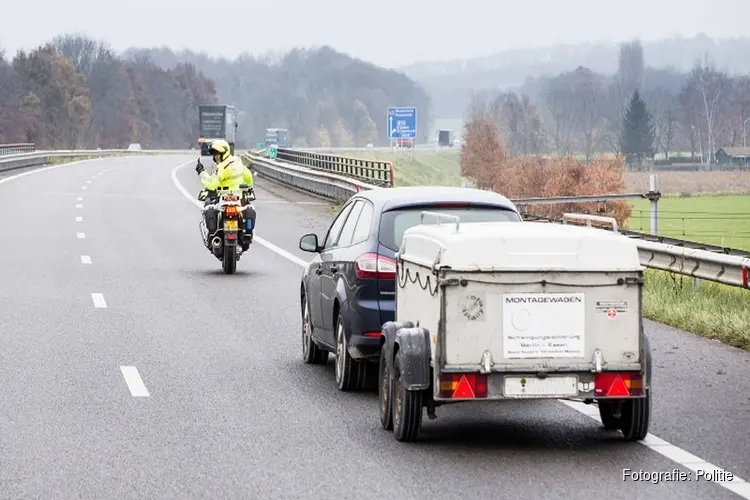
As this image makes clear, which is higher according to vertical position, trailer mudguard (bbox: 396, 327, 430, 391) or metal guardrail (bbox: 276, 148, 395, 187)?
trailer mudguard (bbox: 396, 327, 430, 391)

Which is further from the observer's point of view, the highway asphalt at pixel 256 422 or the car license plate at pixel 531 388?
the car license plate at pixel 531 388

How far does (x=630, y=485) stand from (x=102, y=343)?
7.87 m

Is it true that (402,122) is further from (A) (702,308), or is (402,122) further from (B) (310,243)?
(B) (310,243)

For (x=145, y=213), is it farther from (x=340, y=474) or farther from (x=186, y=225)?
(x=340, y=474)

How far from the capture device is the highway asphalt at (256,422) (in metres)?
8.24

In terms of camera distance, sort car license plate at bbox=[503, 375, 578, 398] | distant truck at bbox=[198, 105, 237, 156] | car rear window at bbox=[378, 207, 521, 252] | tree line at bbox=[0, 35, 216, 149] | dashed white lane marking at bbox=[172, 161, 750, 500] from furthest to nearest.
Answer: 1. tree line at bbox=[0, 35, 216, 149]
2. distant truck at bbox=[198, 105, 237, 156]
3. car rear window at bbox=[378, 207, 521, 252]
4. car license plate at bbox=[503, 375, 578, 398]
5. dashed white lane marking at bbox=[172, 161, 750, 500]

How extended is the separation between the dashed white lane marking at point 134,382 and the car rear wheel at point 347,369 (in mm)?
1436

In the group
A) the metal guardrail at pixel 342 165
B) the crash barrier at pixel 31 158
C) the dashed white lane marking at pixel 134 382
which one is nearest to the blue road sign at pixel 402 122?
the crash barrier at pixel 31 158

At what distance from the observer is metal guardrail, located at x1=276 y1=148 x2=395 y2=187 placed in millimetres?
43375

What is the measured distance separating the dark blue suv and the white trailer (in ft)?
7.34

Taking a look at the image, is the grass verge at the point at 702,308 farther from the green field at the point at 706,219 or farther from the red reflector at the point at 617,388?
the green field at the point at 706,219

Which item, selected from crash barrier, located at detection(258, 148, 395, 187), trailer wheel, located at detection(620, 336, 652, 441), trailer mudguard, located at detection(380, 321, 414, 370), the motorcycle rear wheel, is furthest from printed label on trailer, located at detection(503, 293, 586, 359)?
crash barrier, located at detection(258, 148, 395, 187)

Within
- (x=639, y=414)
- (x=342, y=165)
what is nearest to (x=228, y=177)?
(x=639, y=414)

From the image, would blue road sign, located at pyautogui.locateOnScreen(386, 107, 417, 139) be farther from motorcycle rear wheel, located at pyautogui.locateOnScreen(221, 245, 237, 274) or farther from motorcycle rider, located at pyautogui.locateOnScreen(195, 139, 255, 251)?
motorcycle rear wheel, located at pyautogui.locateOnScreen(221, 245, 237, 274)
